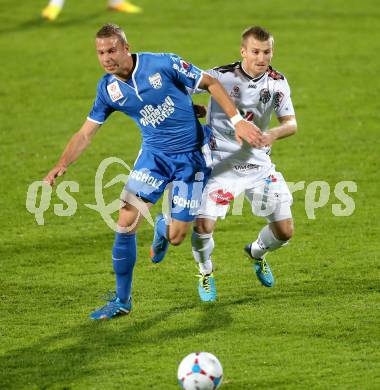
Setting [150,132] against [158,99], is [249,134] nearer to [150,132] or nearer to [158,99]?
[158,99]

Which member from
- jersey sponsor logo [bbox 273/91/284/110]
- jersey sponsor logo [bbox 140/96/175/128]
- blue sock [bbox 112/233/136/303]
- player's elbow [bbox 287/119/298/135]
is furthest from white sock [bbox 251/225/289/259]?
jersey sponsor logo [bbox 140/96/175/128]

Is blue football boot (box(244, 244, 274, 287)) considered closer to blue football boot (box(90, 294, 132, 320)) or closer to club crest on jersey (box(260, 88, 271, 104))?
blue football boot (box(90, 294, 132, 320))

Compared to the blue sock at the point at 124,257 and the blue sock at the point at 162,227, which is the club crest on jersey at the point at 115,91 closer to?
the blue sock at the point at 124,257

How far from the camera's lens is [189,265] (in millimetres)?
8922

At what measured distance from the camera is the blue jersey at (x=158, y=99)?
293 inches

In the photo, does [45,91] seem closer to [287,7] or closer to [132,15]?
[132,15]

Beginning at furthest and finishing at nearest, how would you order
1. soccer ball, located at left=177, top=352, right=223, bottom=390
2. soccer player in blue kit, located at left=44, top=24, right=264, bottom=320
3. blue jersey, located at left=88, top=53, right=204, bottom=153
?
blue jersey, located at left=88, top=53, right=204, bottom=153, soccer player in blue kit, located at left=44, top=24, right=264, bottom=320, soccer ball, located at left=177, top=352, right=223, bottom=390

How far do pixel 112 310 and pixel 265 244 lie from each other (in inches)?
56.2

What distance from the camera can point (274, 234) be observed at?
8.13 meters

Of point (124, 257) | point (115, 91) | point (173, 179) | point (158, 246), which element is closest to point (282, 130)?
point (173, 179)

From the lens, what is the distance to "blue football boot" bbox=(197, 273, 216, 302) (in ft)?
26.2

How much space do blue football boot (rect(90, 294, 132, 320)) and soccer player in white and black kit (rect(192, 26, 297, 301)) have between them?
67 cm

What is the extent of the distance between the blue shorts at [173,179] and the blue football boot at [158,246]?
633mm

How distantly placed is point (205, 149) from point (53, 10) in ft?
41.4
